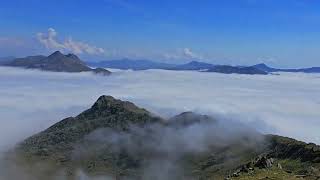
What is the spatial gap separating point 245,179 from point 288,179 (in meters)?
12.6

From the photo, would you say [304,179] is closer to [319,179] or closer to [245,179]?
[319,179]

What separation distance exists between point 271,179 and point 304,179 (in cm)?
1431

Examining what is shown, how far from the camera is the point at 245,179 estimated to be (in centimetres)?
15288

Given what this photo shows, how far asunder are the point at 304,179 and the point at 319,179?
16.9 feet

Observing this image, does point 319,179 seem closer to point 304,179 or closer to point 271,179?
point 304,179

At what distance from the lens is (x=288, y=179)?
151 meters

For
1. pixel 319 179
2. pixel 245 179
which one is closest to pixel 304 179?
pixel 319 179

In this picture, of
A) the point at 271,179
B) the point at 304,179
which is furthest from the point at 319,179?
the point at 271,179

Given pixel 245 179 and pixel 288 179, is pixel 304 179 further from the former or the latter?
pixel 245 179

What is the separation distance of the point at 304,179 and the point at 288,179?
6389mm

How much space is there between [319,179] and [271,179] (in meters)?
15.7

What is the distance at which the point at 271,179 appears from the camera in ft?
478

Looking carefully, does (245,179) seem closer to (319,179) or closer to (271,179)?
(271,179)
